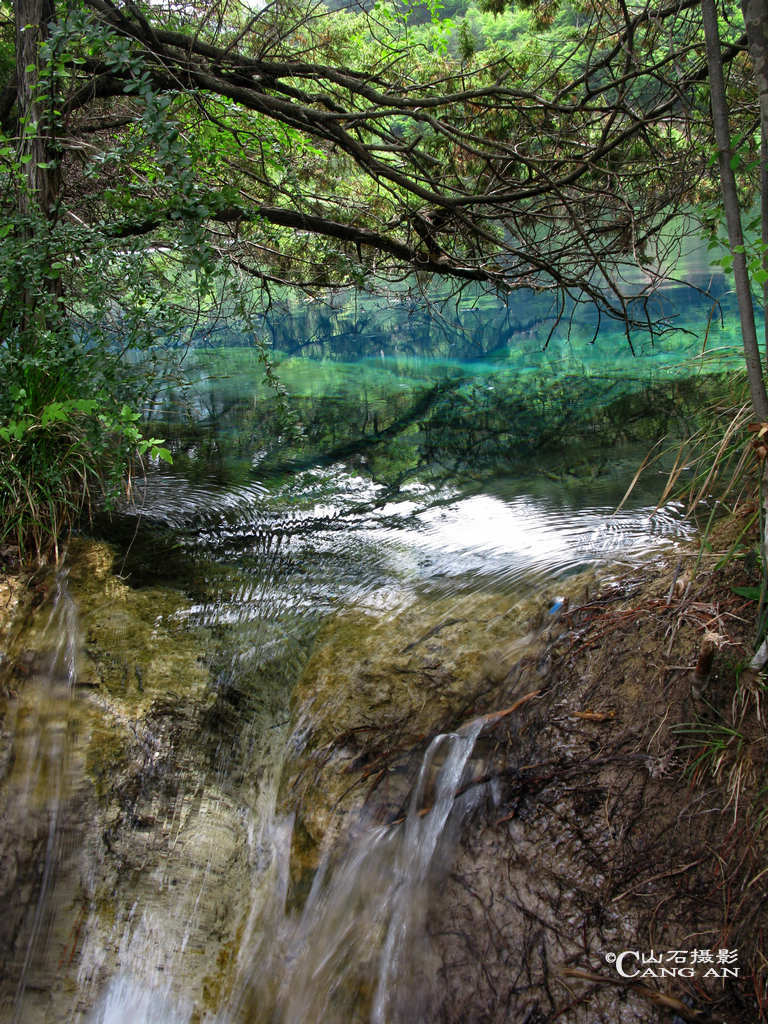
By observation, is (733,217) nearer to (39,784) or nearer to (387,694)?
(387,694)

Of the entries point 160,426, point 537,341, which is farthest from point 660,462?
point 537,341

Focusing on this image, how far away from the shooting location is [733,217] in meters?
2.34

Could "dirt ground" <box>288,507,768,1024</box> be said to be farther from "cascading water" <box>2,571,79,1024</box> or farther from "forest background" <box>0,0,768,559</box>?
"forest background" <box>0,0,768,559</box>

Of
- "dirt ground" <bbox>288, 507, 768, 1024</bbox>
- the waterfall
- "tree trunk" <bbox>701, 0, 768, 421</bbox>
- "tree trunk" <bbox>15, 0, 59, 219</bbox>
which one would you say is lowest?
the waterfall

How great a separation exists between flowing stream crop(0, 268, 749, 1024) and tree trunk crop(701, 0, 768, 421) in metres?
0.38

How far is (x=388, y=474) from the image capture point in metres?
6.21

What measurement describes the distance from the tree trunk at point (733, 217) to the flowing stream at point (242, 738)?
38 centimetres

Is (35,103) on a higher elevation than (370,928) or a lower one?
higher

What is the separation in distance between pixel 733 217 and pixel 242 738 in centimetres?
288

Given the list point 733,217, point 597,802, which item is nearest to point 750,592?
point 597,802

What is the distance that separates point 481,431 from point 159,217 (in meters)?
4.44

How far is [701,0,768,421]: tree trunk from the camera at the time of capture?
229 centimetres

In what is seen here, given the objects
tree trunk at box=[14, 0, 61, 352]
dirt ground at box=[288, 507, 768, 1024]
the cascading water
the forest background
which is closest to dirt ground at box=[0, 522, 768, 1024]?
dirt ground at box=[288, 507, 768, 1024]

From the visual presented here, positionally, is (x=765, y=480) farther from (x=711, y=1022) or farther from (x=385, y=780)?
(x=385, y=780)
